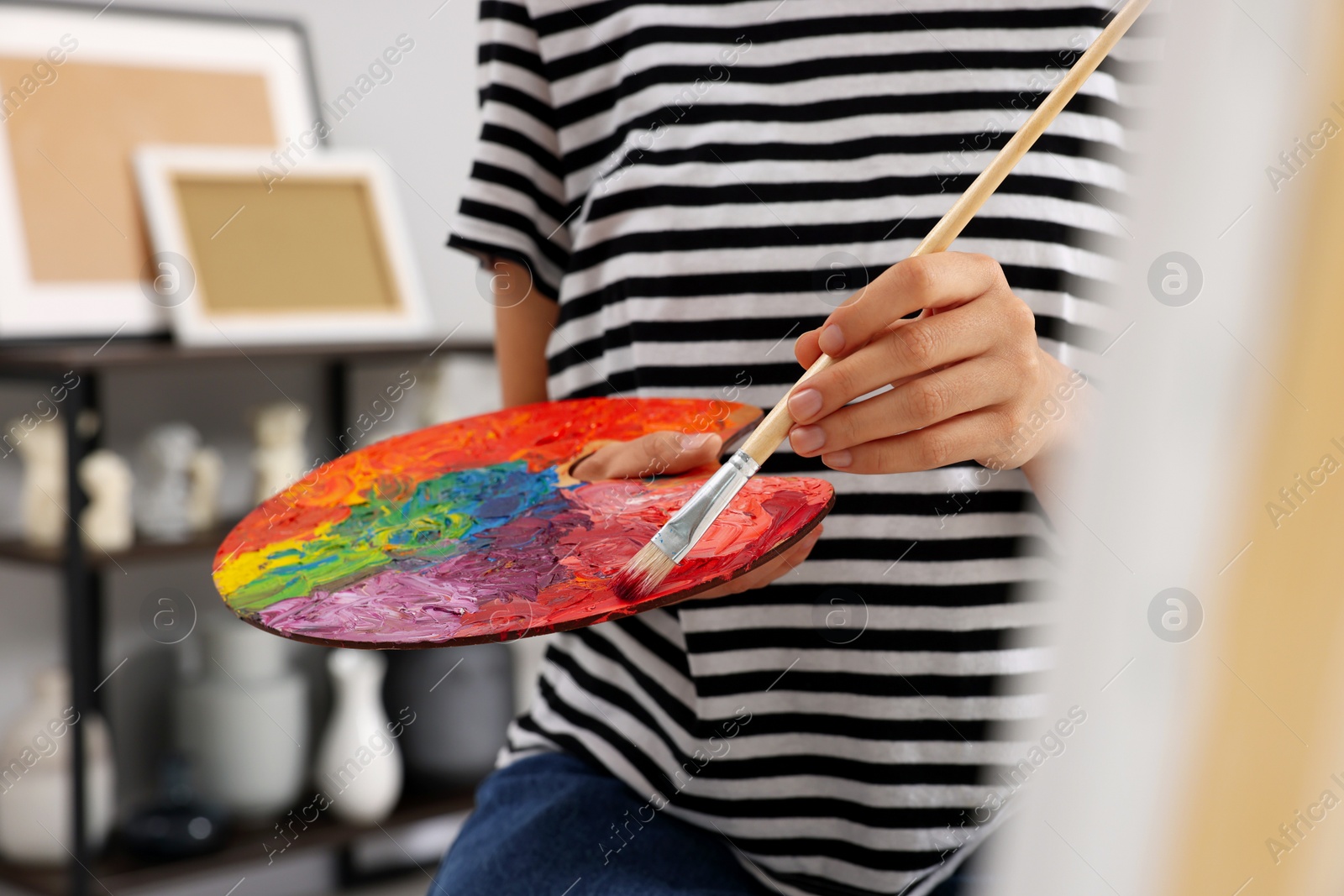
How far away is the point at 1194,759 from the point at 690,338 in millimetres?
465

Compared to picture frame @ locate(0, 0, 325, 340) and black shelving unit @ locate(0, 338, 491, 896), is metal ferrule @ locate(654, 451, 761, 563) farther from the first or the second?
picture frame @ locate(0, 0, 325, 340)

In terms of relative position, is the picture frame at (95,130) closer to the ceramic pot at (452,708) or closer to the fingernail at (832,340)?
the ceramic pot at (452,708)

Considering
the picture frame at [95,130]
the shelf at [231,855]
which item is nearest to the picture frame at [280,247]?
the picture frame at [95,130]

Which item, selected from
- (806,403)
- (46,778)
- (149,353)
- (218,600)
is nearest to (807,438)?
(806,403)

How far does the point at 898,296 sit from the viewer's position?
376mm

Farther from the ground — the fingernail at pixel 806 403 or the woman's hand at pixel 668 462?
the fingernail at pixel 806 403

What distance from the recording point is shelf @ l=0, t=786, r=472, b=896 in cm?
148

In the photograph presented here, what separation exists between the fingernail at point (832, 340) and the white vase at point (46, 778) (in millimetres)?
1433

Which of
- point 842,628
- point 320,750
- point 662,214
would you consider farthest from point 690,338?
point 320,750

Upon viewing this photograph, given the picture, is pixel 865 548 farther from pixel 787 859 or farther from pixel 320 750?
pixel 320 750

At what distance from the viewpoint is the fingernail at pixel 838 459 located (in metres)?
0.41

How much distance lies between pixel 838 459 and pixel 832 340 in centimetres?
5

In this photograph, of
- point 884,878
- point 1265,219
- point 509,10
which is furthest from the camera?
point 509,10

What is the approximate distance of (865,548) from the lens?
22.5 inches
